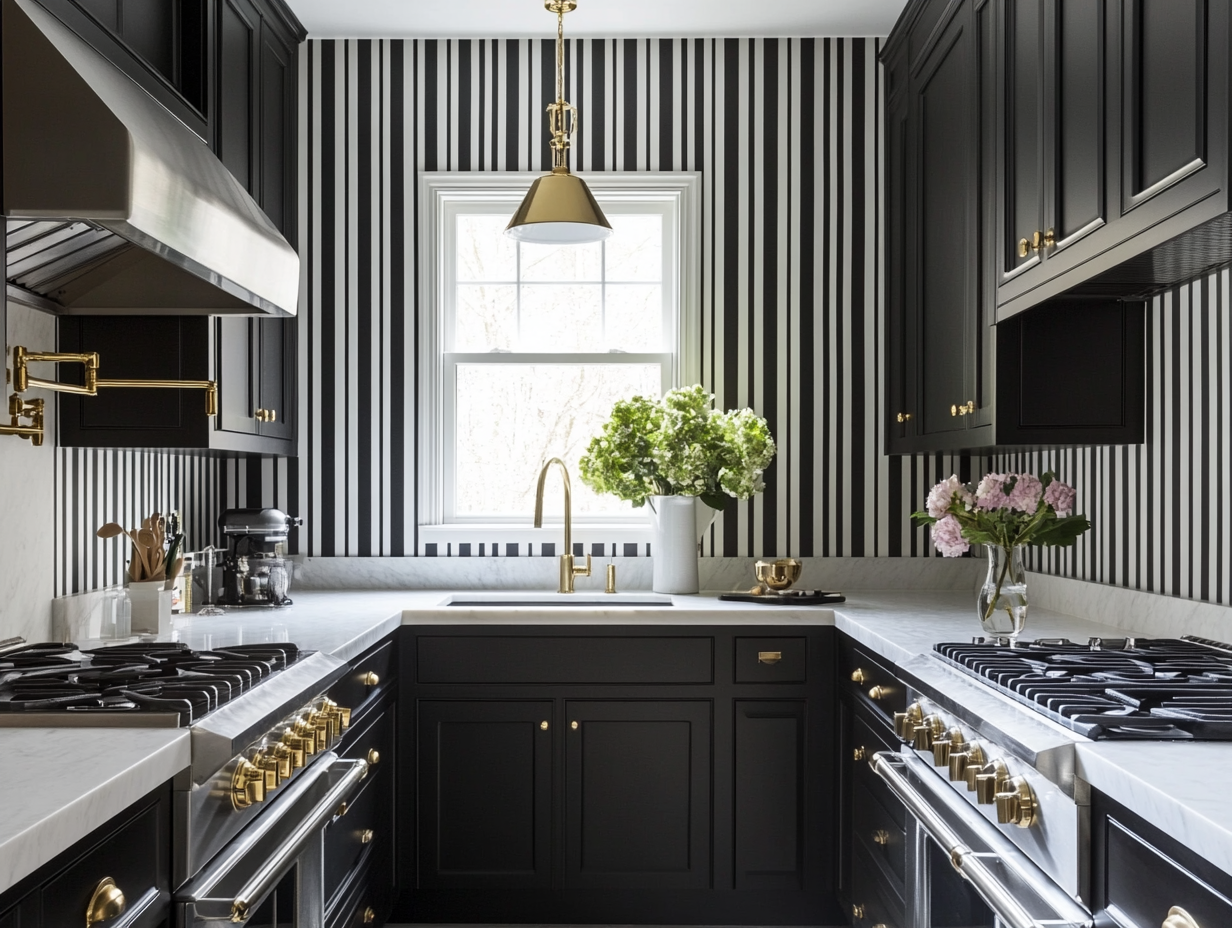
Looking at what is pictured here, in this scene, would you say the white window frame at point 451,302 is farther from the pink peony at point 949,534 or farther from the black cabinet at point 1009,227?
the pink peony at point 949,534

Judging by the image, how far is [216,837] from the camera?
1.57 metres

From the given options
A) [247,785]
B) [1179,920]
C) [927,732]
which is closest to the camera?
[1179,920]

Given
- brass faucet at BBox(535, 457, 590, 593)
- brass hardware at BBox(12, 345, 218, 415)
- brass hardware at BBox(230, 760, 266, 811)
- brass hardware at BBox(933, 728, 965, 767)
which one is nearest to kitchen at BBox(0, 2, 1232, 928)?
brass faucet at BBox(535, 457, 590, 593)

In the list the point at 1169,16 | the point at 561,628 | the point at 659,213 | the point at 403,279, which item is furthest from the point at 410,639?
the point at 1169,16

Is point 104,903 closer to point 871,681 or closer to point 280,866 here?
point 280,866

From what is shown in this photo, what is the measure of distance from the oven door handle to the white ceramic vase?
143 centimetres

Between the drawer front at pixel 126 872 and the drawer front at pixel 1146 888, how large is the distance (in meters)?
1.16

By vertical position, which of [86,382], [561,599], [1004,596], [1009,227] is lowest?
[561,599]

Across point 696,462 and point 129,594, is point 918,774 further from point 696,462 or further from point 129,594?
point 129,594

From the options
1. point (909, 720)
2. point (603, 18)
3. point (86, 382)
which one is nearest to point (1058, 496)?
point (909, 720)

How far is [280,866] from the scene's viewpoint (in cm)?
173

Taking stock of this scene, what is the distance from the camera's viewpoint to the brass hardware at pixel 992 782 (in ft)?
5.38

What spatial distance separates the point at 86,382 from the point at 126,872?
129 cm

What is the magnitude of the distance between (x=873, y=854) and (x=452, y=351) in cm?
210
